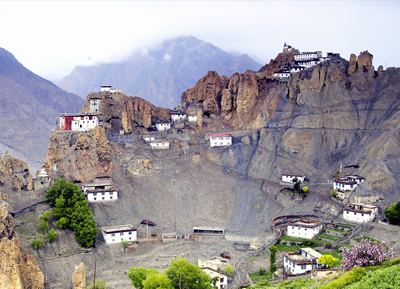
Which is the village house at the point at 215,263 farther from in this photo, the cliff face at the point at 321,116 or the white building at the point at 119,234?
the cliff face at the point at 321,116

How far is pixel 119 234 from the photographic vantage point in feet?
265

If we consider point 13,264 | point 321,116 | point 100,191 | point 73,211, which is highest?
point 321,116

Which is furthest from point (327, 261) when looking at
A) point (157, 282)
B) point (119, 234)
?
point (119, 234)

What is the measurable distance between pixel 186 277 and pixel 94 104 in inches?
2413

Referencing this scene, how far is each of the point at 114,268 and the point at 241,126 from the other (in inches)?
1920

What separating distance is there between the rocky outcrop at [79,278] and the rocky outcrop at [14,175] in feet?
78.6

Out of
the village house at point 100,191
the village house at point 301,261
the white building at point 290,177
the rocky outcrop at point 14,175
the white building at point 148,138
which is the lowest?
the village house at point 301,261

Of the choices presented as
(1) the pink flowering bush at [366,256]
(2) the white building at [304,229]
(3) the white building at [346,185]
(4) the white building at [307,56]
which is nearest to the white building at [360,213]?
(2) the white building at [304,229]

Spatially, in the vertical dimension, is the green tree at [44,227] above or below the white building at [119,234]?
above

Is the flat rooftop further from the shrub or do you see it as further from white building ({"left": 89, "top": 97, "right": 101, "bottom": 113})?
white building ({"left": 89, "top": 97, "right": 101, "bottom": 113})

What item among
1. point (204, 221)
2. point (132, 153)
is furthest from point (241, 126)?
point (204, 221)

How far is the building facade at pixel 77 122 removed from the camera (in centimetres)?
10169

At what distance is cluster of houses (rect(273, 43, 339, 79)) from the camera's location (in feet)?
384

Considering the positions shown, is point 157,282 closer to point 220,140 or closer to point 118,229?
point 118,229
